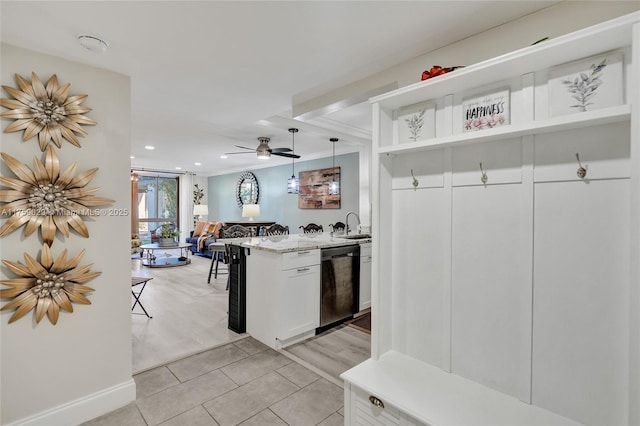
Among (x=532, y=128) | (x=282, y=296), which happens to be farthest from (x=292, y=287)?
(x=532, y=128)

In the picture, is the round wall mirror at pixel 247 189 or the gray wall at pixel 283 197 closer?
the gray wall at pixel 283 197

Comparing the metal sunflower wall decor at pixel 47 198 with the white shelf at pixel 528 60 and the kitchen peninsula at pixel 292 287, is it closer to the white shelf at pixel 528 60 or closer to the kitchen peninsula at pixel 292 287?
the kitchen peninsula at pixel 292 287

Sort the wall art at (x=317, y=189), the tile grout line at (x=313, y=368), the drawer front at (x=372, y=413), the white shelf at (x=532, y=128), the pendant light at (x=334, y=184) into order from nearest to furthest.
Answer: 1. the white shelf at (x=532, y=128)
2. the drawer front at (x=372, y=413)
3. the tile grout line at (x=313, y=368)
4. the pendant light at (x=334, y=184)
5. the wall art at (x=317, y=189)

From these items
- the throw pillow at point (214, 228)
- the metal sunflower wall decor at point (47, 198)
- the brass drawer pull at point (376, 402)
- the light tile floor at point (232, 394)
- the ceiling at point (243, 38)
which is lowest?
the light tile floor at point (232, 394)

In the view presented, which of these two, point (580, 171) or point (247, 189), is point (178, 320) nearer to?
point (580, 171)

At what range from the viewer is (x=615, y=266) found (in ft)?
3.94

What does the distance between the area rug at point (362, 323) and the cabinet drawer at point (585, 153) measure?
2.54m

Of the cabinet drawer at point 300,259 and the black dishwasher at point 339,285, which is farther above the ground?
the cabinet drawer at point 300,259

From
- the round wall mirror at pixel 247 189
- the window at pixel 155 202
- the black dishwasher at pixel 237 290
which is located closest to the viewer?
the black dishwasher at pixel 237 290

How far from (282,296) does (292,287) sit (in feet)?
0.46

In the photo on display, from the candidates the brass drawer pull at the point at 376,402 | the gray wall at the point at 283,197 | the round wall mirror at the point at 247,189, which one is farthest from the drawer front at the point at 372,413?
the round wall mirror at the point at 247,189

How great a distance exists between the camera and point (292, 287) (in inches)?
118

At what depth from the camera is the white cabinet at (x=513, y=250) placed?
1193 mm

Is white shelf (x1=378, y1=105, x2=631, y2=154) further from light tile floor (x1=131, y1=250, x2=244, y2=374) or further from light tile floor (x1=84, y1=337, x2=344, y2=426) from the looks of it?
light tile floor (x1=131, y1=250, x2=244, y2=374)
